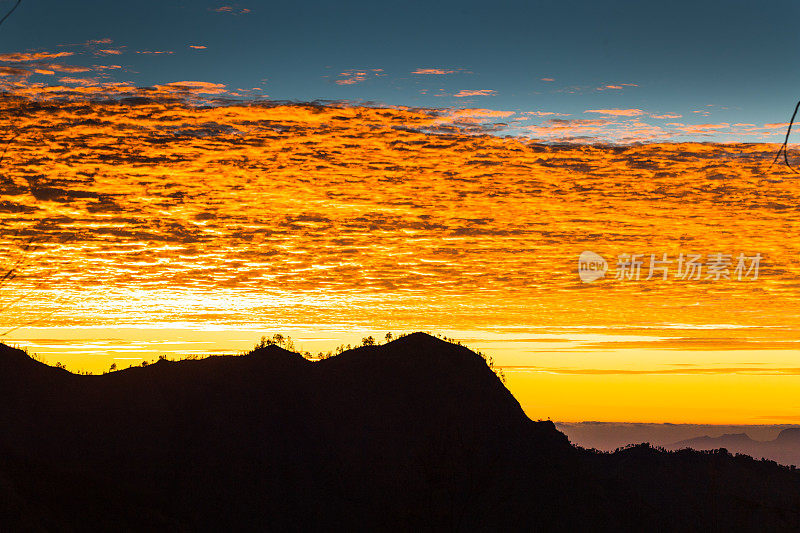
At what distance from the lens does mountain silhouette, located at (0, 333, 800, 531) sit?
5459cm

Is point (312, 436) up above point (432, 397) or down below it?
below

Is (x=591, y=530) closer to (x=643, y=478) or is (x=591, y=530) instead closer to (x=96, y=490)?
(x=643, y=478)

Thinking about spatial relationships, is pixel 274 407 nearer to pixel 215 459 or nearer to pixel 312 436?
pixel 312 436

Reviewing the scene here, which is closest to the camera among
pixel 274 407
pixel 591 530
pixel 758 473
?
pixel 591 530

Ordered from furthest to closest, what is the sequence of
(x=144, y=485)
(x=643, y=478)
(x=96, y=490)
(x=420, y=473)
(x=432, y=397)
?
(x=643, y=478)
(x=432, y=397)
(x=420, y=473)
(x=144, y=485)
(x=96, y=490)

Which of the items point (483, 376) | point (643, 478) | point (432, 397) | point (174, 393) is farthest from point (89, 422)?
point (643, 478)

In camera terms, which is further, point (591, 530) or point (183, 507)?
point (591, 530)

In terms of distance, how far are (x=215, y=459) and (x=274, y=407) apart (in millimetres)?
11358

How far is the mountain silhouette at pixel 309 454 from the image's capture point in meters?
54.6

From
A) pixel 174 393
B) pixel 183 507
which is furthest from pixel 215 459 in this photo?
pixel 174 393

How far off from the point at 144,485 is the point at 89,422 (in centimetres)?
1028

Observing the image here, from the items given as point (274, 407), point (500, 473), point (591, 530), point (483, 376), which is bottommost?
point (591, 530)

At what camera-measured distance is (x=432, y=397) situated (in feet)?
263

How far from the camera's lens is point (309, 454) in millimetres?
69250
